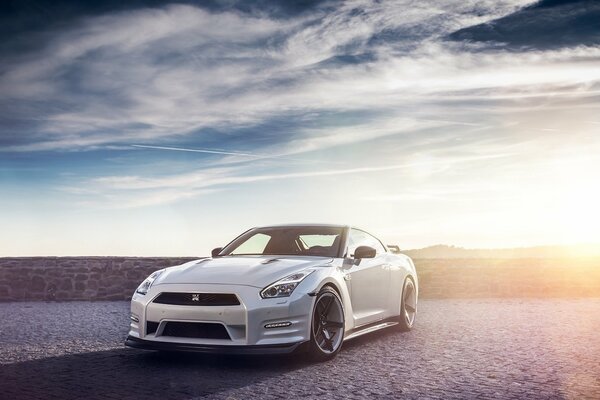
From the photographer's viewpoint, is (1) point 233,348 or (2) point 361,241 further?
(2) point 361,241

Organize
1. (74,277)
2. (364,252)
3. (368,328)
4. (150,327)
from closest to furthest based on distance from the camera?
(150,327) → (364,252) → (368,328) → (74,277)

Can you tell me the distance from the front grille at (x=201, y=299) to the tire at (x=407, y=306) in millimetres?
3595

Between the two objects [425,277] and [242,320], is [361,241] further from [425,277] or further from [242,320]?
[425,277]

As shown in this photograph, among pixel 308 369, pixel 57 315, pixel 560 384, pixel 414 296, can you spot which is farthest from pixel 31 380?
pixel 57 315

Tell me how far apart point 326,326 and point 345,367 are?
60 centimetres

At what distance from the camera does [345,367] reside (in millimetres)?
7203

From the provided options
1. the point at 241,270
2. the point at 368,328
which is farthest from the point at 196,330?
the point at 368,328

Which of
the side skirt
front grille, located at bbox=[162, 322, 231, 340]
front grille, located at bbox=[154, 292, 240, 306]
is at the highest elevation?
front grille, located at bbox=[154, 292, 240, 306]

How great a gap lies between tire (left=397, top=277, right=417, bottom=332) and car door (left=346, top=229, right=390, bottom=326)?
67cm

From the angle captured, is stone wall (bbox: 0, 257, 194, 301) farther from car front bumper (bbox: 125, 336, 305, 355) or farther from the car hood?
car front bumper (bbox: 125, 336, 305, 355)

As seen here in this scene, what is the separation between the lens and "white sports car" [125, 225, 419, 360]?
23.0 ft

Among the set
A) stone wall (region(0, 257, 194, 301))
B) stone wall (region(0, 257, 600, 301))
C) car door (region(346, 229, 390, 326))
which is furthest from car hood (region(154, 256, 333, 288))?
stone wall (region(0, 257, 600, 301))

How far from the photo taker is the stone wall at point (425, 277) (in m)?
17.5

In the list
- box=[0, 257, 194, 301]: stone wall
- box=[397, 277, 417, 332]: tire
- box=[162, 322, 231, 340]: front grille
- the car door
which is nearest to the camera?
box=[162, 322, 231, 340]: front grille
